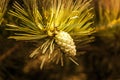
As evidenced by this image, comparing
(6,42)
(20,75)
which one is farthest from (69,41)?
(20,75)

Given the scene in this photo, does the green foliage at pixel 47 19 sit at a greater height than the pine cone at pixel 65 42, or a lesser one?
greater

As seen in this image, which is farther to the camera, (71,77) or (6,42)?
(71,77)

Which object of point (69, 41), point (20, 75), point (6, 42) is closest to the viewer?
point (69, 41)

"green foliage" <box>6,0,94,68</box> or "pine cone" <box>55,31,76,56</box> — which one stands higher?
"green foliage" <box>6,0,94,68</box>

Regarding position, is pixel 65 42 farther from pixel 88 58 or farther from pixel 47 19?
pixel 88 58

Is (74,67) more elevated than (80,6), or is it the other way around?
(80,6)

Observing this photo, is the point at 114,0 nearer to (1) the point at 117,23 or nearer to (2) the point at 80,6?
(1) the point at 117,23
